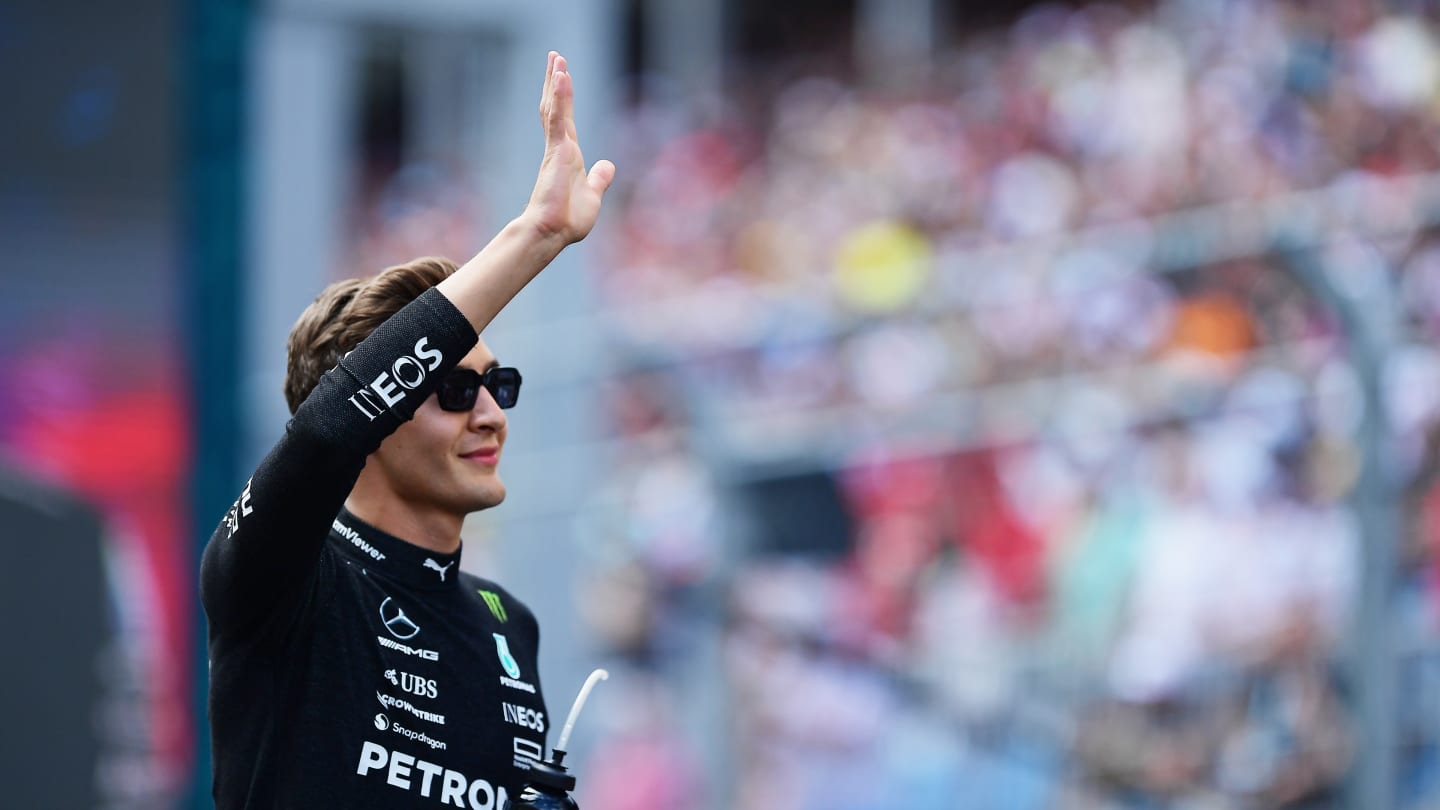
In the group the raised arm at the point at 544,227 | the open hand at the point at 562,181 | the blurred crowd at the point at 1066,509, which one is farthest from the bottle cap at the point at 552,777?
the blurred crowd at the point at 1066,509

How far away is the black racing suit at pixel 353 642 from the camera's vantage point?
2359 millimetres

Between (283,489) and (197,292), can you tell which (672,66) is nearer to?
(197,292)

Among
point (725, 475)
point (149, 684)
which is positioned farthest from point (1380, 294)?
point (149, 684)

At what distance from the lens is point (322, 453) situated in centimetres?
233

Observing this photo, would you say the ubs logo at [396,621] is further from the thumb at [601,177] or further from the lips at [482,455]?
the thumb at [601,177]

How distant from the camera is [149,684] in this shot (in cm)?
469

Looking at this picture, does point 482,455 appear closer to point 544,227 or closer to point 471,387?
point 471,387

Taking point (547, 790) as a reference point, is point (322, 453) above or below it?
above

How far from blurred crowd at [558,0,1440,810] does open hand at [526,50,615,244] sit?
3.65m

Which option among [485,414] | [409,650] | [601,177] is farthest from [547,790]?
[601,177]

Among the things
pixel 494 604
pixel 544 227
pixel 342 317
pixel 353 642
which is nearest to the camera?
pixel 544 227

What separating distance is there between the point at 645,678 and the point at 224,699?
4590 mm

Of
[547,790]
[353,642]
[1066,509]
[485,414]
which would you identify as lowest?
[547,790]

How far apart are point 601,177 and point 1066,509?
4.57m
